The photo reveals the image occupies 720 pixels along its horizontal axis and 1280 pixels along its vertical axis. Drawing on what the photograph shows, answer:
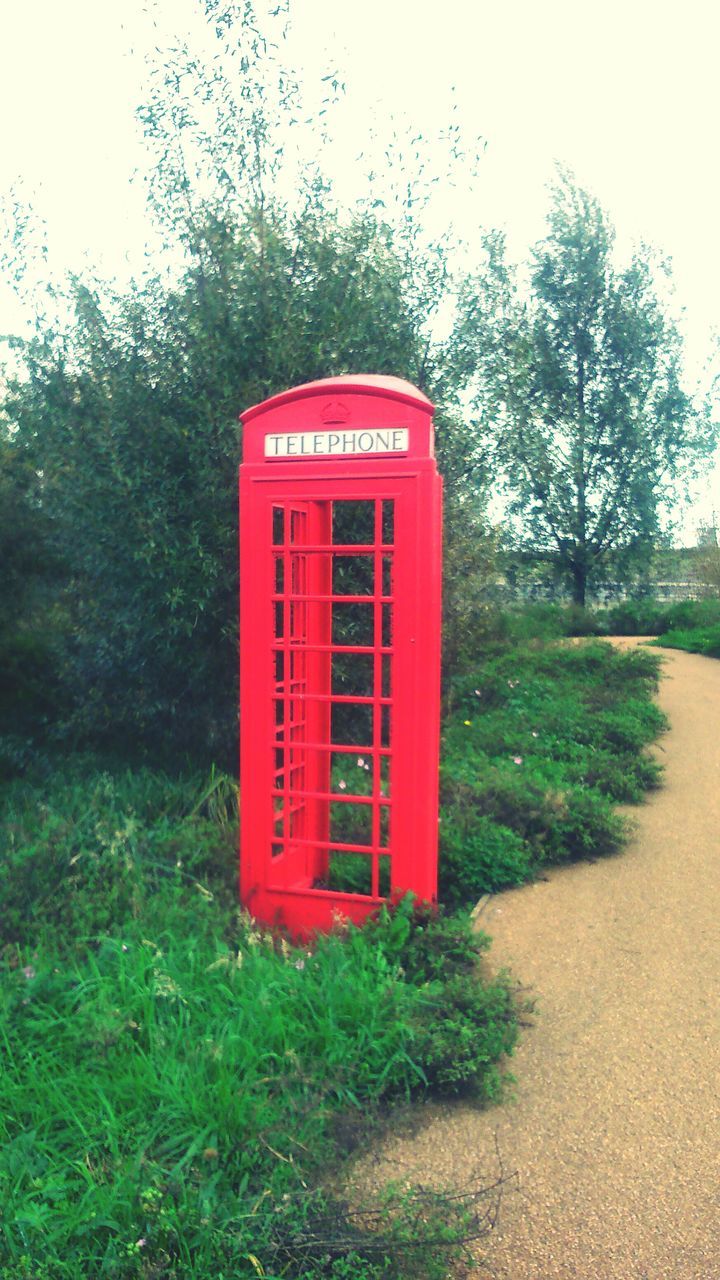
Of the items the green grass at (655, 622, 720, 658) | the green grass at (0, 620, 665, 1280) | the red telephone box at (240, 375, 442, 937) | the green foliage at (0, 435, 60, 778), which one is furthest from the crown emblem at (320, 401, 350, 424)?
the green grass at (655, 622, 720, 658)

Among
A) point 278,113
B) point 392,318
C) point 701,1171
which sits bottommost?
point 701,1171

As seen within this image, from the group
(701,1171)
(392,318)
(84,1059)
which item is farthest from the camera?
(392,318)

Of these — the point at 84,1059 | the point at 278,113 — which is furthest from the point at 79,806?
the point at 278,113

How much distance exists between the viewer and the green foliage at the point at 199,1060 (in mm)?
2955

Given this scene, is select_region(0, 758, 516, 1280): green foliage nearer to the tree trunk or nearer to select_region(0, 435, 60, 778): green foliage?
select_region(0, 435, 60, 778): green foliage

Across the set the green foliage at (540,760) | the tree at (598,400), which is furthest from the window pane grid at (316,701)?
the tree at (598,400)

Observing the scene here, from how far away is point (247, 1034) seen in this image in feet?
12.6

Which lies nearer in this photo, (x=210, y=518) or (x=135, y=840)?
(x=135, y=840)

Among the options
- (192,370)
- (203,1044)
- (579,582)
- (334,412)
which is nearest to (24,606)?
(192,370)

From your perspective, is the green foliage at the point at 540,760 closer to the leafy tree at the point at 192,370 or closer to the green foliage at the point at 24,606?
the leafy tree at the point at 192,370

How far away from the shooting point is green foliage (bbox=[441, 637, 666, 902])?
21.1 ft

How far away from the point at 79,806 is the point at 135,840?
118cm

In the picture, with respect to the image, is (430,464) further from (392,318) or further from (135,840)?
(392,318)

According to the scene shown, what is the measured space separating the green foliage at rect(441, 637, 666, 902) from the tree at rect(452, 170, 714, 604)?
35.8 feet
